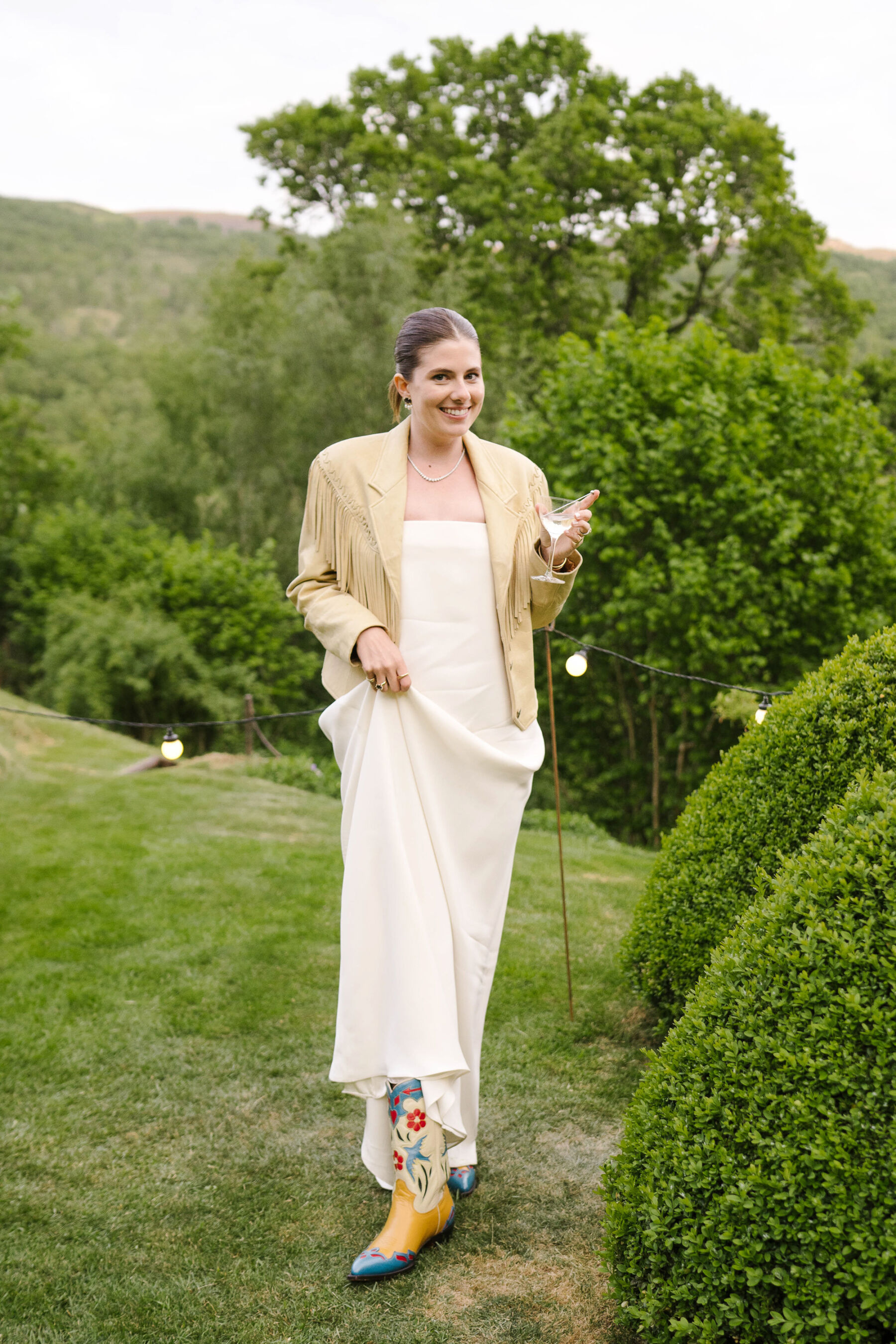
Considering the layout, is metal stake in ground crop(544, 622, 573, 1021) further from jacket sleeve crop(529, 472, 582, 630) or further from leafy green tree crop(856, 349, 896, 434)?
leafy green tree crop(856, 349, 896, 434)

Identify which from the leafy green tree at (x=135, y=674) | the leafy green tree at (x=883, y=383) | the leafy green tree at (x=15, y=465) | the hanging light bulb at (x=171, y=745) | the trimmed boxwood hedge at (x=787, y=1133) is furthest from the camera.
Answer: the leafy green tree at (x=15, y=465)

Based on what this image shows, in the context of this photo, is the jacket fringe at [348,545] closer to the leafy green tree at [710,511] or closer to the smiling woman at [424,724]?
the smiling woman at [424,724]

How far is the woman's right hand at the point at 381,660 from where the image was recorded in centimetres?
251

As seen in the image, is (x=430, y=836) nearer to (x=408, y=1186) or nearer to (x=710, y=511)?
(x=408, y=1186)

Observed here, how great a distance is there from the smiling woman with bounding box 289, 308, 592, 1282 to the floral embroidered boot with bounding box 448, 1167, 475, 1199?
0.19m

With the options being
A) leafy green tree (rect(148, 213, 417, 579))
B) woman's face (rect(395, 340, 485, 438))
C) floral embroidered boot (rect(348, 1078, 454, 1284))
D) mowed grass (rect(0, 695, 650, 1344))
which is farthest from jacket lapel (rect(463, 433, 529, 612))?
leafy green tree (rect(148, 213, 417, 579))

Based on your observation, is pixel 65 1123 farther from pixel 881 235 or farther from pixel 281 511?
pixel 881 235

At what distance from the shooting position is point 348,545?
8.85 ft

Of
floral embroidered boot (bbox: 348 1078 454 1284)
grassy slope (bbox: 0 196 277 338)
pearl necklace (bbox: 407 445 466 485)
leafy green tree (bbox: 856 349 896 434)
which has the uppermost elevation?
grassy slope (bbox: 0 196 277 338)

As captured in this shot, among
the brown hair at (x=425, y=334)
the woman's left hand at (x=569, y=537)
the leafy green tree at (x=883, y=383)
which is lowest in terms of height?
the woman's left hand at (x=569, y=537)

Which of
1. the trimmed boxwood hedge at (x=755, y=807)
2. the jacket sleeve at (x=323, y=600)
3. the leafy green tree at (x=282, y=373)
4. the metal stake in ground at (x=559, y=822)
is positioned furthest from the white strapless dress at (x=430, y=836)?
the leafy green tree at (x=282, y=373)

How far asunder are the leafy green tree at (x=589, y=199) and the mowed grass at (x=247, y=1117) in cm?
1481

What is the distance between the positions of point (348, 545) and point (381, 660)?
0.37 metres

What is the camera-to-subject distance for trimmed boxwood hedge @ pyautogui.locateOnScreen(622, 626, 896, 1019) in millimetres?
2920
